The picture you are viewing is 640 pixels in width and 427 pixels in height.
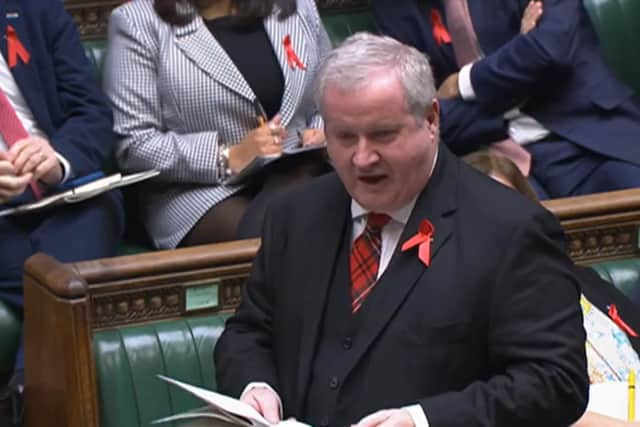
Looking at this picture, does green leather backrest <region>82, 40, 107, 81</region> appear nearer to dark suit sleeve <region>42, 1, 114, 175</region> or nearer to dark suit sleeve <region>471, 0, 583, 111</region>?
dark suit sleeve <region>42, 1, 114, 175</region>

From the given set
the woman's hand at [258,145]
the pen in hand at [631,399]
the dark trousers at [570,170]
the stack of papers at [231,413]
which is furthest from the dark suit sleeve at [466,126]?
the stack of papers at [231,413]

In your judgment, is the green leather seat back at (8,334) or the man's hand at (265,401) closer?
the man's hand at (265,401)

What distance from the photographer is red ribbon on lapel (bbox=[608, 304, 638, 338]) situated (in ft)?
9.02

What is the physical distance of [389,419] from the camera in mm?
2084

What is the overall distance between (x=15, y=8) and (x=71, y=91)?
228 millimetres

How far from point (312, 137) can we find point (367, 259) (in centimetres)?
128

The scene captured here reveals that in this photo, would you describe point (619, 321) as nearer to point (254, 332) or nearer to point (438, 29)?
point (254, 332)

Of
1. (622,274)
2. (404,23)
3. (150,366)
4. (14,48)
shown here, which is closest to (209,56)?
(14,48)

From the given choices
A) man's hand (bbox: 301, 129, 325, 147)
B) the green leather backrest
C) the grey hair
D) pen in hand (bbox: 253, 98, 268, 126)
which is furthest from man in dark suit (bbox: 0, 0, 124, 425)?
the grey hair

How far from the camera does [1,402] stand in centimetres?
305

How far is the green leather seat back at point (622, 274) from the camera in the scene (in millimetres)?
3111

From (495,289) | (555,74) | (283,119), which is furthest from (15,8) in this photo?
(495,289)

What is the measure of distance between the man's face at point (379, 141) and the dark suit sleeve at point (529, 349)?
185mm

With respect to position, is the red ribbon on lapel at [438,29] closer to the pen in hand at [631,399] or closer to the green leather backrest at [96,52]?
the green leather backrest at [96,52]
